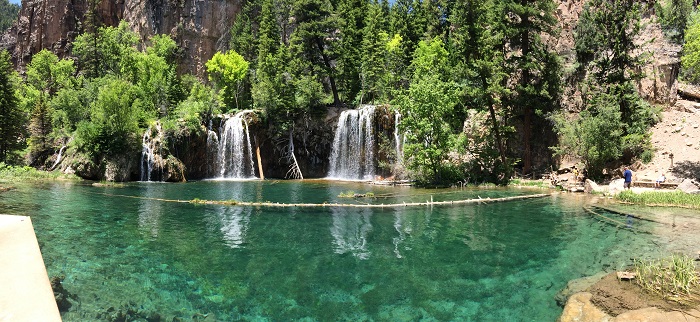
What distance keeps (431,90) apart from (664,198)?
14355 millimetres

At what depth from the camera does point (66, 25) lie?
66.2 meters

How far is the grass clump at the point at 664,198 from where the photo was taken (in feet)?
63.4

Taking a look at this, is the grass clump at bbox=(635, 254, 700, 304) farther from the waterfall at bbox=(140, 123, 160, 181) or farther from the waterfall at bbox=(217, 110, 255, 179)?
the waterfall at bbox=(217, 110, 255, 179)

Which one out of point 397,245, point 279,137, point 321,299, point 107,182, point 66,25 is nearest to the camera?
point 321,299

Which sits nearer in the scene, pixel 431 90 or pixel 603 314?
pixel 603 314

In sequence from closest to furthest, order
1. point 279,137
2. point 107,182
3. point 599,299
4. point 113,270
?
point 599,299 → point 113,270 → point 107,182 → point 279,137

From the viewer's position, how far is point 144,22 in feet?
200

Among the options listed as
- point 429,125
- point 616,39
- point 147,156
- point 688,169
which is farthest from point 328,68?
point 688,169

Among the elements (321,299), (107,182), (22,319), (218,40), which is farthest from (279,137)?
(22,319)

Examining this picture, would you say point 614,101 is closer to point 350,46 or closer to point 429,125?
point 429,125

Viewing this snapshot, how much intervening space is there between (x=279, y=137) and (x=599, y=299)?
36.3 meters

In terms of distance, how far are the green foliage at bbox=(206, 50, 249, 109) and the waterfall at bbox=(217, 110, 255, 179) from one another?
9.52 metres

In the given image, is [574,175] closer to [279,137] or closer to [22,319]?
[279,137]

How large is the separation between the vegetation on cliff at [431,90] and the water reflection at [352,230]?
36.5 ft
